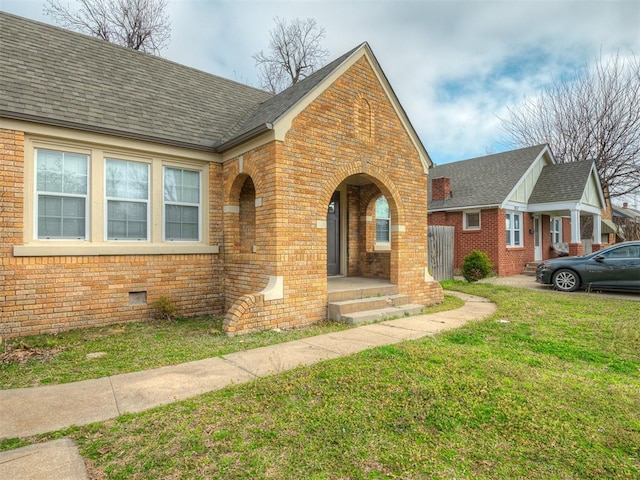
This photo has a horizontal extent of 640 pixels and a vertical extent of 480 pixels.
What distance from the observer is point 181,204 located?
7.95 m

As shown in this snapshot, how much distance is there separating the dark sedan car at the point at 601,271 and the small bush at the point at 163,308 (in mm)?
11444

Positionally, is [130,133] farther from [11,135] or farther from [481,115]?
[481,115]

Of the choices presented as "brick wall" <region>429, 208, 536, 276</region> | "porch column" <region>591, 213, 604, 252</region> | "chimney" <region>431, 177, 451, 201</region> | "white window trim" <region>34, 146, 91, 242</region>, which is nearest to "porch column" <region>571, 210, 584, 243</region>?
"brick wall" <region>429, 208, 536, 276</region>

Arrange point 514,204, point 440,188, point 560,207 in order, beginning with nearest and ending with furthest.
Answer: point 514,204 < point 560,207 < point 440,188

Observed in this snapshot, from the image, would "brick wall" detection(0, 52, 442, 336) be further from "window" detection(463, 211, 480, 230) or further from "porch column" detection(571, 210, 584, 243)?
"porch column" detection(571, 210, 584, 243)

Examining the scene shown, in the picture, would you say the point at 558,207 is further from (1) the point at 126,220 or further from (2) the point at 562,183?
(1) the point at 126,220

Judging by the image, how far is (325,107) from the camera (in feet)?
24.1

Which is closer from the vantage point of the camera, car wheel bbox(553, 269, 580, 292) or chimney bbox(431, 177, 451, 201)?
car wheel bbox(553, 269, 580, 292)

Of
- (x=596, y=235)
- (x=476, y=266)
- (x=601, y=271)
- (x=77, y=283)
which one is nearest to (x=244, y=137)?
(x=77, y=283)

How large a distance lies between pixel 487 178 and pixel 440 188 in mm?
2320

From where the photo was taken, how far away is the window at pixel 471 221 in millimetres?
17031

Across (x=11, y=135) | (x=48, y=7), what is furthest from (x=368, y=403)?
(x=48, y=7)

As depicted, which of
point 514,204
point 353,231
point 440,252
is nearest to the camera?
point 353,231

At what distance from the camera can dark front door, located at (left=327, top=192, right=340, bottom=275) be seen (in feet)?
34.2
